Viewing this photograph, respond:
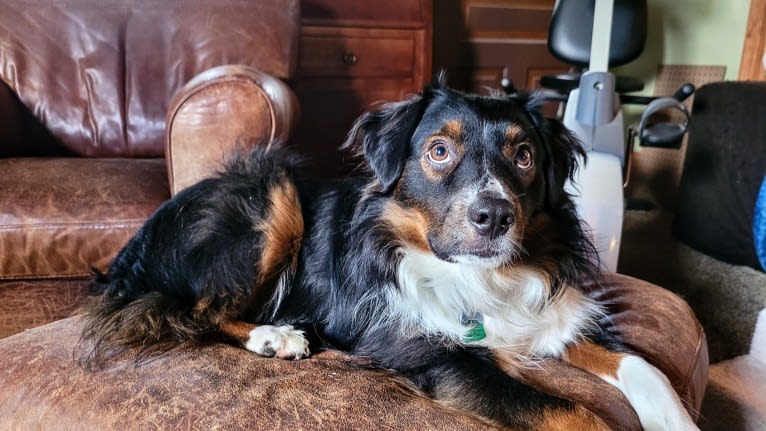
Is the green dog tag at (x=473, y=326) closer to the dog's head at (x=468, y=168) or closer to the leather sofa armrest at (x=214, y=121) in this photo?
the dog's head at (x=468, y=168)

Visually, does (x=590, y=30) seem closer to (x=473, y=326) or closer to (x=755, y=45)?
(x=755, y=45)

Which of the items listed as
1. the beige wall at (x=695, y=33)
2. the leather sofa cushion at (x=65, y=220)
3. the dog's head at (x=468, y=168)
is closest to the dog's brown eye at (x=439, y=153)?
the dog's head at (x=468, y=168)

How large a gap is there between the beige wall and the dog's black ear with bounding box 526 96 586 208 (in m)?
2.81

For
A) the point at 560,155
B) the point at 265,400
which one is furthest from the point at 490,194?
the point at 265,400

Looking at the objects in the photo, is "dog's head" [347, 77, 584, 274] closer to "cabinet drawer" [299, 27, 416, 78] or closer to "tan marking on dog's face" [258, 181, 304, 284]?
"tan marking on dog's face" [258, 181, 304, 284]

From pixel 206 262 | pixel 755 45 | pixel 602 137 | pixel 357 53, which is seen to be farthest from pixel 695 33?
pixel 206 262

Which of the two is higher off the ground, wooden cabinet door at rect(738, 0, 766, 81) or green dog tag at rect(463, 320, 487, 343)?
wooden cabinet door at rect(738, 0, 766, 81)

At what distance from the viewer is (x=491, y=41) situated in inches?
150

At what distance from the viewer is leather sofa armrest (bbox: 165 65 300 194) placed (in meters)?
1.75

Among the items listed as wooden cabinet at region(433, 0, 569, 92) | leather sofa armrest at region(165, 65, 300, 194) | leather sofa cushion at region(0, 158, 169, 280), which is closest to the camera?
leather sofa cushion at region(0, 158, 169, 280)

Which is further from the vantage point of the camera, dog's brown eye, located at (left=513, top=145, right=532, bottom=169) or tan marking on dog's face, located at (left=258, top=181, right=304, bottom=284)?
tan marking on dog's face, located at (left=258, top=181, right=304, bottom=284)

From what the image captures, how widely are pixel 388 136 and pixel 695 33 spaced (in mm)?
3146

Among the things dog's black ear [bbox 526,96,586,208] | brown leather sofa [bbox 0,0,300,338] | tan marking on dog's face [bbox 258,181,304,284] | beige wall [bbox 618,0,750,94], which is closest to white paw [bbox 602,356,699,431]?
dog's black ear [bbox 526,96,586,208]

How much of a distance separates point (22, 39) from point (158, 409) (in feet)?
6.70
